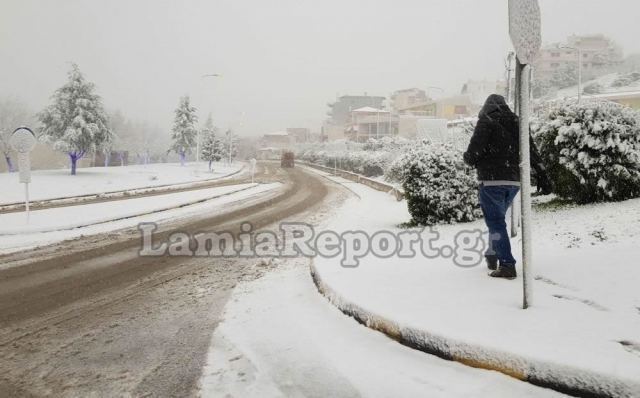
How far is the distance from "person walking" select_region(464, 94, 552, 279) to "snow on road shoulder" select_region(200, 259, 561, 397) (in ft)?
5.73

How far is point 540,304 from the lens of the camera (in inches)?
143

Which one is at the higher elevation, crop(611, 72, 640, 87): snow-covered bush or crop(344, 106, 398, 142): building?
crop(611, 72, 640, 87): snow-covered bush

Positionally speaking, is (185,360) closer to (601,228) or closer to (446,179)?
(601,228)

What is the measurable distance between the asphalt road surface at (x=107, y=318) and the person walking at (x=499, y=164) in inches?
120

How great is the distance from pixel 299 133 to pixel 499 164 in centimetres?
15366

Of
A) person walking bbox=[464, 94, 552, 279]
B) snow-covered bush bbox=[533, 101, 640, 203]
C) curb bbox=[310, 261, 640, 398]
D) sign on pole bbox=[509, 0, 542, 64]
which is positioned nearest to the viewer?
curb bbox=[310, 261, 640, 398]

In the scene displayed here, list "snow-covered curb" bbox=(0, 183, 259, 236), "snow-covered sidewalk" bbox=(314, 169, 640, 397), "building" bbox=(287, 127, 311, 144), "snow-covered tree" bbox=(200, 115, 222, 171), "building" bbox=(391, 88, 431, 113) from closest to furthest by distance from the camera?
"snow-covered sidewalk" bbox=(314, 169, 640, 397) < "snow-covered curb" bbox=(0, 183, 259, 236) < "snow-covered tree" bbox=(200, 115, 222, 171) < "building" bbox=(391, 88, 431, 113) < "building" bbox=(287, 127, 311, 144)

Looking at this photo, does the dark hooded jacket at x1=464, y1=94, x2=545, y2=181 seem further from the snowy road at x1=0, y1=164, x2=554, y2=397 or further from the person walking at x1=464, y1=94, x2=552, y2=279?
the snowy road at x1=0, y1=164, x2=554, y2=397

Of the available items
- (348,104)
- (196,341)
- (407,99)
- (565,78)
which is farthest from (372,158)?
(348,104)

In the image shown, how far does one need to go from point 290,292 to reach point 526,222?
2.78 meters

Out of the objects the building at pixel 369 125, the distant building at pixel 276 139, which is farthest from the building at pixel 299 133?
the building at pixel 369 125

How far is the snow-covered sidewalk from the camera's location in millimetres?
2686

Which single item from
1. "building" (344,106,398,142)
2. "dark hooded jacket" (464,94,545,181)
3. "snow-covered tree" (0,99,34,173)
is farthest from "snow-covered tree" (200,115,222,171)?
"dark hooded jacket" (464,94,545,181)

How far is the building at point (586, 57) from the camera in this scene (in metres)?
89.0
